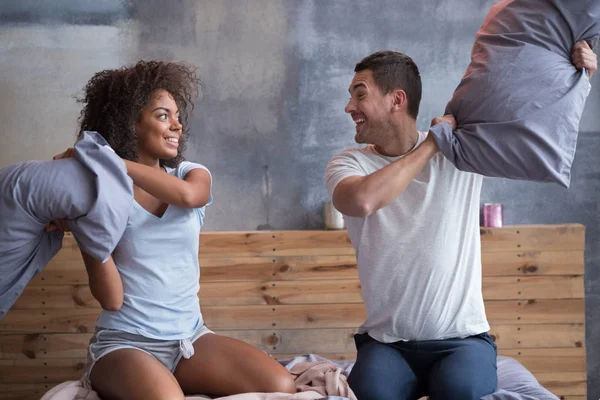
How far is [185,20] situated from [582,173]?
1944mm

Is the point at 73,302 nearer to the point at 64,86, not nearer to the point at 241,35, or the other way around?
the point at 64,86

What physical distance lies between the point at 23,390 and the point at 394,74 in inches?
82.9

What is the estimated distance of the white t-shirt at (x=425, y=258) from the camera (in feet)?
6.64

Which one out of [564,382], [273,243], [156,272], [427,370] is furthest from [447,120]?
[564,382]

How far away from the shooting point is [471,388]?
1.86m

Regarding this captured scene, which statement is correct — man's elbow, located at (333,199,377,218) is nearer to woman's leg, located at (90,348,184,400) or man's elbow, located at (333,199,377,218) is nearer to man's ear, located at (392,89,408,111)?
man's ear, located at (392,89,408,111)

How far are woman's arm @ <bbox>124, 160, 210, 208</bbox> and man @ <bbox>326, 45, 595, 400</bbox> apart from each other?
40cm

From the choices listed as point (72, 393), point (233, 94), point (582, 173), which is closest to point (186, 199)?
point (72, 393)

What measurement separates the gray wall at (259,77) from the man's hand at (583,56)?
4.07 ft

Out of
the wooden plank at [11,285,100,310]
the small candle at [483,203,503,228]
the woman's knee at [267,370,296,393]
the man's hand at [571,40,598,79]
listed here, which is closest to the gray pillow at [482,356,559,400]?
the woman's knee at [267,370,296,393]

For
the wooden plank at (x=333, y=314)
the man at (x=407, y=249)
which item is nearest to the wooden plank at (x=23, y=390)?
the wooden plank at (x=333, y=314)

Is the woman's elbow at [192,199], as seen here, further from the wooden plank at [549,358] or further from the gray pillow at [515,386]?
the wooden plank at [549,358]

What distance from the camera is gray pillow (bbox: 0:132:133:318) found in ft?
5.82

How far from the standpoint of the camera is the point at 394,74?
2162mm
